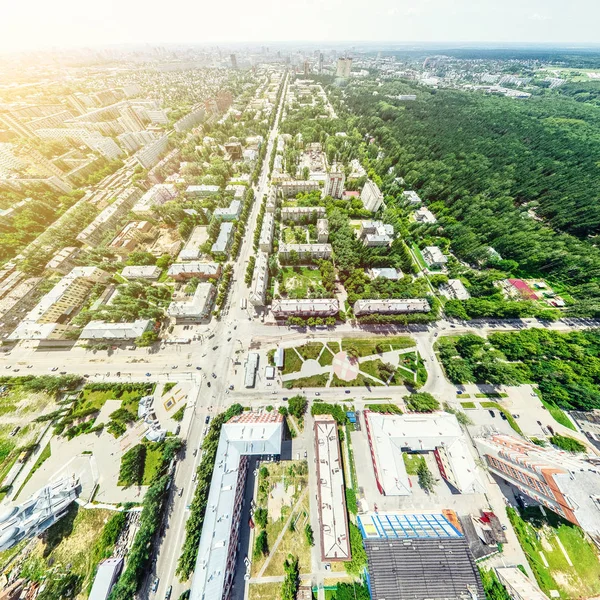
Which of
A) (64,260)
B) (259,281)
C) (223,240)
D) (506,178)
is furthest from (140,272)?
(506,178)

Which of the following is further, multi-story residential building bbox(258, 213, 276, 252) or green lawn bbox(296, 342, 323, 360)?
multi-story residential building bbox(258, 213, 276, 252)

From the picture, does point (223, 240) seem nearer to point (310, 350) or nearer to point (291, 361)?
point (291, 361)

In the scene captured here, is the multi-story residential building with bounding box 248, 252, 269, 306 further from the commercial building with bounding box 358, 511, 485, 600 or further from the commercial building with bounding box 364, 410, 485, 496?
the commercial building with bounding box 358, 511, 485, 600

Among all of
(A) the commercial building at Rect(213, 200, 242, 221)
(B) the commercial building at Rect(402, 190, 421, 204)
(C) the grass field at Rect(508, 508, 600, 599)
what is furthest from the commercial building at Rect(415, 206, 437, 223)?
(C) the grass field at Rect(508, 508, 600, 599)

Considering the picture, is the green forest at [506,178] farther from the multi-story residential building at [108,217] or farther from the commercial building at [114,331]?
the multi-story residential building at [108,217]

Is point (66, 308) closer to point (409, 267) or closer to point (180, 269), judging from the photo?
point (180, 269)

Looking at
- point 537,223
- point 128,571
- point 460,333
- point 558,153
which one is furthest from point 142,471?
point 558,153
